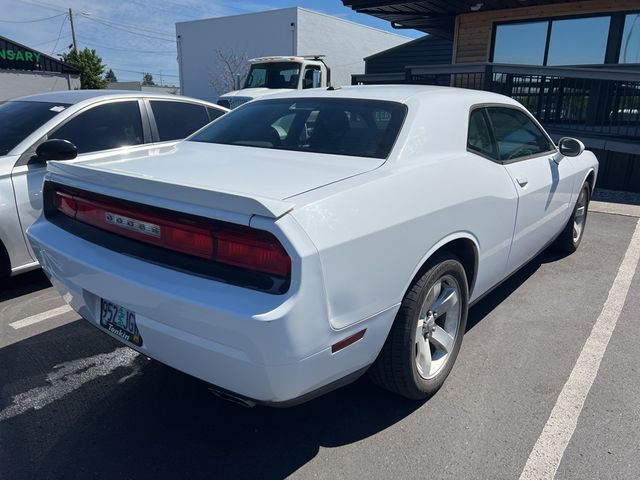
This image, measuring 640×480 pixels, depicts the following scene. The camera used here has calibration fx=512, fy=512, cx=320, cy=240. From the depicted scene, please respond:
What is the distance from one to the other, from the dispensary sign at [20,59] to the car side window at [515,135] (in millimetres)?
28645

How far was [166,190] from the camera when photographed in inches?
82.0

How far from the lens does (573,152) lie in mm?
4203

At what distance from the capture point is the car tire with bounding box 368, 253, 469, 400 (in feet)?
7.88

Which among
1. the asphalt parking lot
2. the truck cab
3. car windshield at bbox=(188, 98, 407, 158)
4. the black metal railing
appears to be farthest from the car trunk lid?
the truck cab

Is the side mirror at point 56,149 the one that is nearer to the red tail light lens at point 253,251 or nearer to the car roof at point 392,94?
the car roof at point 392,94

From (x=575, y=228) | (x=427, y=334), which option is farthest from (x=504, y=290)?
(x=427, y=334)

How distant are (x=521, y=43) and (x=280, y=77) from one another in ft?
19.5

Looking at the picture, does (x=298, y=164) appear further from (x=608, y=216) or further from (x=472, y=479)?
(x=608, y=216)

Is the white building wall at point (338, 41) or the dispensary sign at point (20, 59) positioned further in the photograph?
the white building wall at point (338, 41)

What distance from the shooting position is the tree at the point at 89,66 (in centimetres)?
3522

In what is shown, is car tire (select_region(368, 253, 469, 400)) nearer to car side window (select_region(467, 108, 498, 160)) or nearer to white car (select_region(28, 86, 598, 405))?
white car (select_region(28, 86, 598, 405))

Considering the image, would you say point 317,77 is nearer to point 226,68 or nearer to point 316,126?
point 316,126

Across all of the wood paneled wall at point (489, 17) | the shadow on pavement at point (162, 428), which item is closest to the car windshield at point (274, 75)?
the wood paneled wall at point (489, 17)

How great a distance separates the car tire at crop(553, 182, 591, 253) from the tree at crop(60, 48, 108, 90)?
3593 centimetres
